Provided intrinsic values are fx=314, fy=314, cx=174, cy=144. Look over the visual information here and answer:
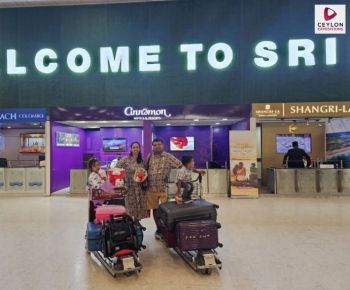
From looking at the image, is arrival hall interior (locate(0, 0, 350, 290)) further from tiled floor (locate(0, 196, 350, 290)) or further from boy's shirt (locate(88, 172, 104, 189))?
boy's shirt (locate(88, 172, 104, 189))

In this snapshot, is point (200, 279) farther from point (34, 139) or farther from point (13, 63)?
point (34, 139)

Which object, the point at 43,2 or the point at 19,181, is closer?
the point at 19,181

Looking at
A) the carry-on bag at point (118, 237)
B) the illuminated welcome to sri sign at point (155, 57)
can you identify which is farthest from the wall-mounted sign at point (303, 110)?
the carry-on bag at point (118, 237)

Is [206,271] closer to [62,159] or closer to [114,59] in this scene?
[114,59]

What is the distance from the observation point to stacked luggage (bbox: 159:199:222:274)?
3.32 metres

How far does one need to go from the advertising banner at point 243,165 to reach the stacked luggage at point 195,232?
4836 mm

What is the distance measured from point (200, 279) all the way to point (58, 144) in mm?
7891

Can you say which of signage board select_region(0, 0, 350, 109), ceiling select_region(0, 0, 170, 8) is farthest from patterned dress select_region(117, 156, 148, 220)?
ceiling select_region(0, 0, 170, 8)

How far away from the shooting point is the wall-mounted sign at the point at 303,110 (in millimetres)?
8656

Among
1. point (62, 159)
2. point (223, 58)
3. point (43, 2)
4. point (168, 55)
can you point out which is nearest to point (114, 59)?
point (168, 55)

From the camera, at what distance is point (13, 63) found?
31.5 ft

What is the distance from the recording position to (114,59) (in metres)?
9.38

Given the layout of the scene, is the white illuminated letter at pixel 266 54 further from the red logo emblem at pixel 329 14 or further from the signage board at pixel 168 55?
the red logo emblem at pixel 329 14

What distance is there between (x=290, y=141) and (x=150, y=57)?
561cm
